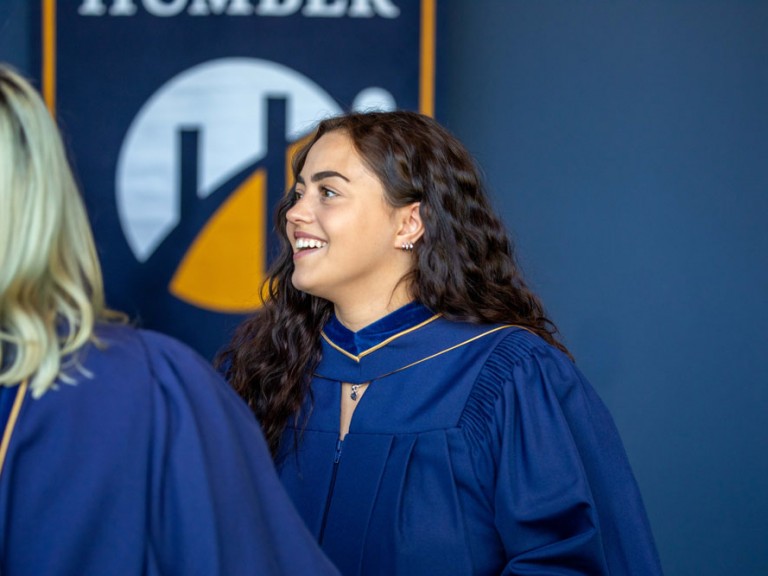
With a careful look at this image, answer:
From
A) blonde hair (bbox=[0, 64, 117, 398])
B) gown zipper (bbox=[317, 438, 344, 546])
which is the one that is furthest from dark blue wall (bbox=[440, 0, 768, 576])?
blonde hair (bbox=[0, 64, 117, 398])

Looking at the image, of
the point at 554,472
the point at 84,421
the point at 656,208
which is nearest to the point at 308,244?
the point at 554,472

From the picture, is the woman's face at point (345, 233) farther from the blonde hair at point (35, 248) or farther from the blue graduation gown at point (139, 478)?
the blonde hair at point (35, 248)

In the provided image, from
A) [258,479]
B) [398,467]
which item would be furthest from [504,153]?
[258,479]

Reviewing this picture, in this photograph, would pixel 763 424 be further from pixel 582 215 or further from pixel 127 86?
pixel 127 86

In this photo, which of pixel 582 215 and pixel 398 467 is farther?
pixel 582 215

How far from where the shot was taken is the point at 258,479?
151 centimetres

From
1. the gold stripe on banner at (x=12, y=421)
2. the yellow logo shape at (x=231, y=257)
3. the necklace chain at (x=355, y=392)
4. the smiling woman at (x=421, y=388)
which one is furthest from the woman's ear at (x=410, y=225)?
the gold stripe on banner at (x=12, y=421)

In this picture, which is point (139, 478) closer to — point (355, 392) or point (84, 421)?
point (84, 421)

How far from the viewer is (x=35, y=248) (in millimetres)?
1273

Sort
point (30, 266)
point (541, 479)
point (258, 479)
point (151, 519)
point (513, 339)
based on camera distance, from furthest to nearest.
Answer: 1. point (513, 339)
2. point (541, 479)
3. point (258, 479)
4. point (151, 519)
5. point (30, 266)

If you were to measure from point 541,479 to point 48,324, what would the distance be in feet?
3.81

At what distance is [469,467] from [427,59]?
1.53m

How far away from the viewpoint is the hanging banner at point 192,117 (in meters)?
3.42

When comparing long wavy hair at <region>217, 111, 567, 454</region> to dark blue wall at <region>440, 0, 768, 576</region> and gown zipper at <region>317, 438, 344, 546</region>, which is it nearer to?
gown zipper at <region>317, 438, 344, 546</region>
